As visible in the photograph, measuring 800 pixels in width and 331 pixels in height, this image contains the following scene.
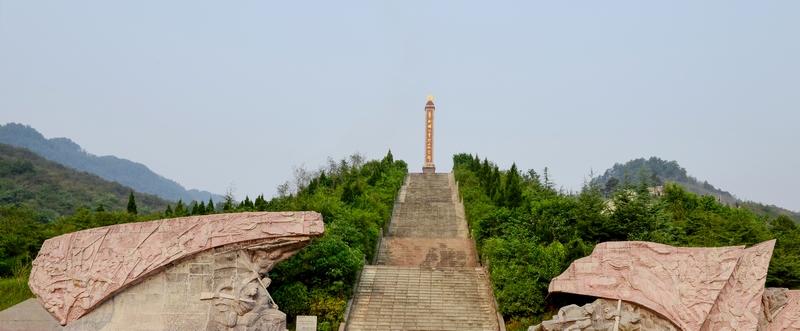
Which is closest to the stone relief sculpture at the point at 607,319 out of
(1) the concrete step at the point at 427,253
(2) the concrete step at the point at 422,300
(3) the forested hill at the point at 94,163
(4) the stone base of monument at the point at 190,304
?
(2) the concrete step at the point at 422,300

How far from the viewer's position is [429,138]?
3650 cm

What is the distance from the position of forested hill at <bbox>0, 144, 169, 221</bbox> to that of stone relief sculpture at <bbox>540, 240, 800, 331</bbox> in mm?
26850

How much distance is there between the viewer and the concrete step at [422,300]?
16406 millimetres

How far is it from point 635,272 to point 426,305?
18.2ft

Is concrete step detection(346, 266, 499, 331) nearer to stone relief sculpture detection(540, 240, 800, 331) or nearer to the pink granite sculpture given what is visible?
stone relief sculpture detection(540, 240, 800, 331)

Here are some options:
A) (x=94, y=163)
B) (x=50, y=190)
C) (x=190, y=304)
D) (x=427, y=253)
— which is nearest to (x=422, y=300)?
(x=427, y=253)

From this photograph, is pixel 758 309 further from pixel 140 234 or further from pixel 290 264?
pixel 140 234

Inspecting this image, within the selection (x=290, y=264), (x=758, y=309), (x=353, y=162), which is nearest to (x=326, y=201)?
(x=290, y=264)

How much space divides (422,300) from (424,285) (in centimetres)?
85

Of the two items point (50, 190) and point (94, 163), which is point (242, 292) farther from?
point (94, 163)

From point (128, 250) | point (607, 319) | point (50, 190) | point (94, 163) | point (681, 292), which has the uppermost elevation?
point (94, 163)

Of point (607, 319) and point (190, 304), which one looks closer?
point (190, 304)

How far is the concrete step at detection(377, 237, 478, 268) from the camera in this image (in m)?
21.2

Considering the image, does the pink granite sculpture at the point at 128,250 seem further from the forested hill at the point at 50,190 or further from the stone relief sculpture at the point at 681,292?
Result: the forested hill at the point at 50,190
